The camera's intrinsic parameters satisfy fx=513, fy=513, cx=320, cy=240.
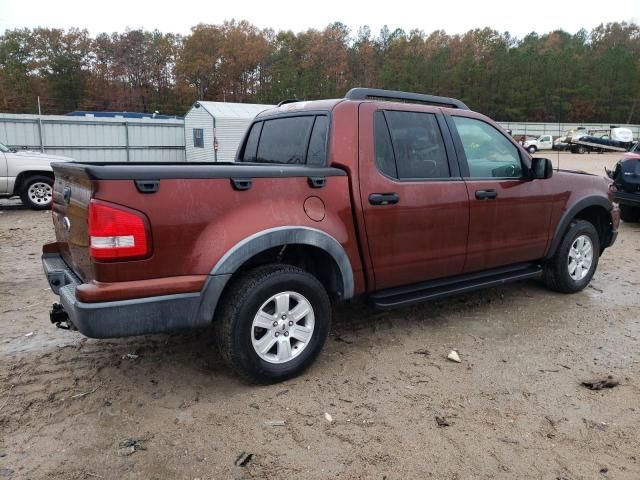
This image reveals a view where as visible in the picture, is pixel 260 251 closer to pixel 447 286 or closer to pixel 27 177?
pixel 447 286

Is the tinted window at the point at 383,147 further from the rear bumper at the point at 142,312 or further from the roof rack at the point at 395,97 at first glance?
the rear bumper at the point at 142,312

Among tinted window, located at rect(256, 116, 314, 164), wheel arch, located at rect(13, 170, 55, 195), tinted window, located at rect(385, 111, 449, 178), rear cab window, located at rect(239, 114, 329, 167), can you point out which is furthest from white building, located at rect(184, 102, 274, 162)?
tinted window, located at rect(385, 111, 449, 178)

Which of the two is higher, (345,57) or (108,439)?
(345,57)

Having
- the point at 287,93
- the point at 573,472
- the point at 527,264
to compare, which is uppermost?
the point at 287,93

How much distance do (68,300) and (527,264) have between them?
391cm

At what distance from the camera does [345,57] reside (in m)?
81.3

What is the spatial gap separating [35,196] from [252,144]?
8320 mm

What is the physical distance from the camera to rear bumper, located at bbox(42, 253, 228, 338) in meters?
2.70

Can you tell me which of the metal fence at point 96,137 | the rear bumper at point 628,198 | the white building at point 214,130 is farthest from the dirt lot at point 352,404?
the white building at point 214,130

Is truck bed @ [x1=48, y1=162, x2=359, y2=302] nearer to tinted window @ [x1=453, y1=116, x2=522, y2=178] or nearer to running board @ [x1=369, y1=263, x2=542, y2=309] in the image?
running board @ [x1=369, y1=263, x2=542, y2=309]

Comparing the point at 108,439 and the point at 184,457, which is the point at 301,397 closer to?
the point at 184,457

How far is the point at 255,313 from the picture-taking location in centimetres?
312

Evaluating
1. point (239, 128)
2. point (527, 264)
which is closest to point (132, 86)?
point (239, 128)

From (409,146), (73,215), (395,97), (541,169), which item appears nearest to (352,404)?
(409,146)
